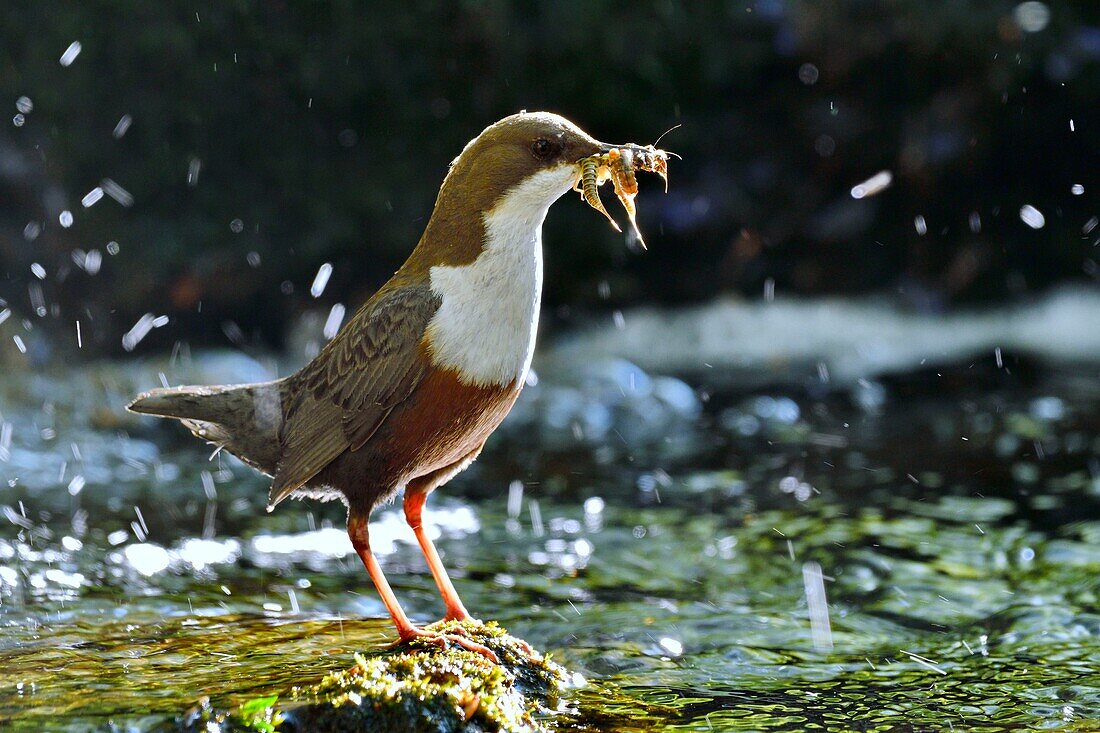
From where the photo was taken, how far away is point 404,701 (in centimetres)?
269

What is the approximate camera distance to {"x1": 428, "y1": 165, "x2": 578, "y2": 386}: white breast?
295 centimetres

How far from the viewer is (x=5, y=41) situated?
8.67m

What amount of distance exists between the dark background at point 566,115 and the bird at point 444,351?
18.5 ft

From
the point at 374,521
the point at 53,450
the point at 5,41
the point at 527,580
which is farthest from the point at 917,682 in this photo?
the point at 5,41

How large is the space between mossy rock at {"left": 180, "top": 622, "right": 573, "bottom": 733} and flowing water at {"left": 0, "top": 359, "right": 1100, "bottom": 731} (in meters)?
0.10

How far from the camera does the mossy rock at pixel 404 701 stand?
2625 mm

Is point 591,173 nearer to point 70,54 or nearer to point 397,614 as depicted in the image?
point 397,614

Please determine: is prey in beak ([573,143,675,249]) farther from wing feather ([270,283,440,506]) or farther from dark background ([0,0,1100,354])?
dark background ([0,0,1100,354])

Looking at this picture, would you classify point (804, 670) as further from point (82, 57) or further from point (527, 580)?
point (82, 57)

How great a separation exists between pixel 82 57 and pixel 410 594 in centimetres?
611

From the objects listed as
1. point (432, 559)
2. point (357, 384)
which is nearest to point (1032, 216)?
point (432, 559)

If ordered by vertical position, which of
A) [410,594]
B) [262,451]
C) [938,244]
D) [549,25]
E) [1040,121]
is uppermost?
[549,25]

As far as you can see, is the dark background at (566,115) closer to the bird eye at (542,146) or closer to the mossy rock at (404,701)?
the bird eye at (542,146)

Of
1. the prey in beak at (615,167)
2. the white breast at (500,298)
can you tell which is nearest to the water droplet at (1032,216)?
the prey in beak at (615,167)
